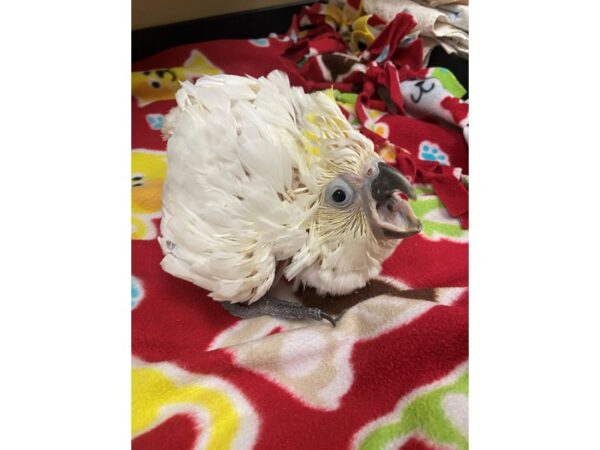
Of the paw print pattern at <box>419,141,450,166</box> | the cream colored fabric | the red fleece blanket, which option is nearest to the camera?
the red fleece blanket

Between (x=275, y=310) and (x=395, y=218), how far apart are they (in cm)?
20

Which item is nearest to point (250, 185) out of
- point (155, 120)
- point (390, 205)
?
point (390, 205)

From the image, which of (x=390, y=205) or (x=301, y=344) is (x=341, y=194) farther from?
(x=301, y=344)

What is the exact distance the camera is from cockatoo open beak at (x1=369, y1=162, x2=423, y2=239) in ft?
2.03

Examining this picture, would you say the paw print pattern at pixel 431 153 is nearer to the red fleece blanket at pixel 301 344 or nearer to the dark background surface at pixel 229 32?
the red fleece blanket at pixel 301 344

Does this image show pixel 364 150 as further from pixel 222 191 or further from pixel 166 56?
pixel 166 56

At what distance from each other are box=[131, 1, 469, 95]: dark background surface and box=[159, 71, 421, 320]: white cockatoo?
0.34 metres

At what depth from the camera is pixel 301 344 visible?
636mm

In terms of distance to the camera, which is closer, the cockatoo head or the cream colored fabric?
the cockatoo head

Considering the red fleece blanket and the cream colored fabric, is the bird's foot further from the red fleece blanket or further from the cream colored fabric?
the cream colored fabric

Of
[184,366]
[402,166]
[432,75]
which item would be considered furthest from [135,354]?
[432,75]

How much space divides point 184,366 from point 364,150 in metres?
0.35

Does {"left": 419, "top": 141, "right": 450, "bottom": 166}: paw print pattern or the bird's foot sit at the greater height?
{"left": 419, "top": 141, "right": 450, "bottom": 166}: paw print pattern

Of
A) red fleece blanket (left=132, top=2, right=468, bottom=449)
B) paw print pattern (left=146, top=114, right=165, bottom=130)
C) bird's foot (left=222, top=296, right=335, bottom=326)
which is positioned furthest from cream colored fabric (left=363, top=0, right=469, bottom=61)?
bird's foot (left=222, top=296, right=335, bottom=326)
